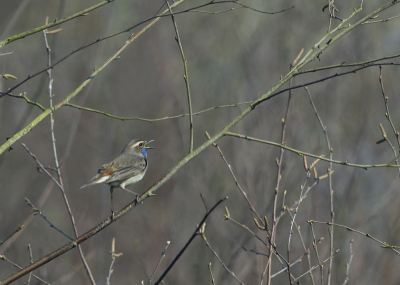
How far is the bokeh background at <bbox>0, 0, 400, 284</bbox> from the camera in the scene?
9102 mm

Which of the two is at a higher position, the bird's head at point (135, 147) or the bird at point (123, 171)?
the bird's head at point (135, 147)

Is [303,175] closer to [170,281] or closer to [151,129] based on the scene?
[170,281]

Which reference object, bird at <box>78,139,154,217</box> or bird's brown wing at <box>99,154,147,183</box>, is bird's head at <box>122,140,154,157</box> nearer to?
bird at <box>78,139,154,217</box>

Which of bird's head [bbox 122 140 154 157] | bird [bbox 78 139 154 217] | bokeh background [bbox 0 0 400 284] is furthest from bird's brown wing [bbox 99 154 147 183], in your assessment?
bokeh background [bbox 0 0 400 284]

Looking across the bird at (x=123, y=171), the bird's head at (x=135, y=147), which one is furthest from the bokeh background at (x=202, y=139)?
the bird at (x=123, y=171)

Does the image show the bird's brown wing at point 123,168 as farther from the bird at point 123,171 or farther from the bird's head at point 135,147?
the bird's head at point 135,147

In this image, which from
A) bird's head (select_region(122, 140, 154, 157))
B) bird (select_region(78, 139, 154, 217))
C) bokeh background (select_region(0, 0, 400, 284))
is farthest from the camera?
bokeh background (select_region(0, 0, 400, 284))

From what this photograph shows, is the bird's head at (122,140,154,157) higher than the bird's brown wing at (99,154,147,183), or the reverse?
the bird's head at (122,140,154,157)

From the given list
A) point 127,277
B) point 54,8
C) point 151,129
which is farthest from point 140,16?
point 127,277

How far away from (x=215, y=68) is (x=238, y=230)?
7.97 meters

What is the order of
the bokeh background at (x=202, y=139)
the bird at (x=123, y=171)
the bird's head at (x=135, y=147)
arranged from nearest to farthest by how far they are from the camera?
the bird at (x=123, y=171) < the bird's head at (x=135, y=147) < the bokeh background at (x=202, y=139)

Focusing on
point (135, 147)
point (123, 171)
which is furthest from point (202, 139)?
point (123, 171)

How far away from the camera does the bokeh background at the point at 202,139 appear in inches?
358

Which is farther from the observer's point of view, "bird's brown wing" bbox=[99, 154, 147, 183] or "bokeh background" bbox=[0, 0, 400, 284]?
"bokeh background" bbox=[0, 0, 400, 284]
